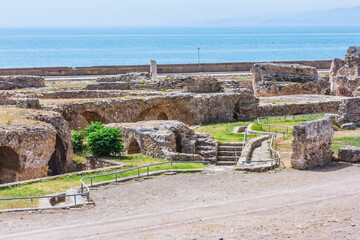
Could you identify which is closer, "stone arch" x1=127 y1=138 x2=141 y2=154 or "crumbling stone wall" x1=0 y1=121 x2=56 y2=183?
"crumbling stone wall" x1=0 y1=121 x2=56 y2=183

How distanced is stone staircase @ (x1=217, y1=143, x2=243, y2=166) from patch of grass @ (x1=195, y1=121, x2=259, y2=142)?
3.95 feet

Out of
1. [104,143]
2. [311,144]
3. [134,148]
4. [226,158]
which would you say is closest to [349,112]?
[226,158]

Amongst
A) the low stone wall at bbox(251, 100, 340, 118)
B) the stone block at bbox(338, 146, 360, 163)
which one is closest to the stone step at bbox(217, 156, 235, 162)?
the stone block at bbox(338, 146, 360, 163)

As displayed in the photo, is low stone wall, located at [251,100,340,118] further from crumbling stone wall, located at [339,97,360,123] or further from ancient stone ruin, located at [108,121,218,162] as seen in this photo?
ancient stone ruin, located at [108,121,218,162]

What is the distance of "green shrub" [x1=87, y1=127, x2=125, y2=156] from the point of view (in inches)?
A: 949

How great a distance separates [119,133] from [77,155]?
3.14 meters

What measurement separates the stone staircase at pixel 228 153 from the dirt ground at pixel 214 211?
15.7ft

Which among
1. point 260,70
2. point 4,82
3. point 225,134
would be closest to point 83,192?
point 225,134

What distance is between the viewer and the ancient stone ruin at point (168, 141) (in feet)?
79.2

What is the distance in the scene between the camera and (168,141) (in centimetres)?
2436

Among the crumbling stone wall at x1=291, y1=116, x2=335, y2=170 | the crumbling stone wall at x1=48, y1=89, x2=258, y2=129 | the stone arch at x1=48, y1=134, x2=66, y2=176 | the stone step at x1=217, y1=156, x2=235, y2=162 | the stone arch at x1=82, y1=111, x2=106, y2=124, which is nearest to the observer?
the crumbling stone wall at x1=291, y1=116, x2=335, y2=170

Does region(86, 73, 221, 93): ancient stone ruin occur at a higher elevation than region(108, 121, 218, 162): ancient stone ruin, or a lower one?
higher

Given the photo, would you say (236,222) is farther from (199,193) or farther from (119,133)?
(119,133)

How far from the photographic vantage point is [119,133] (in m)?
24.5
